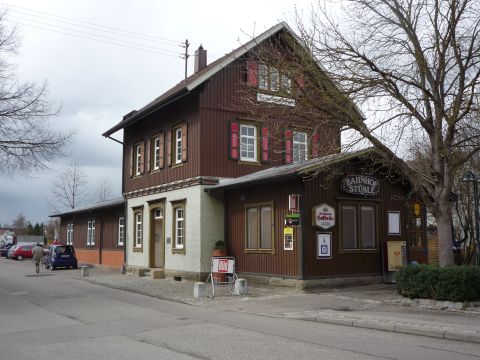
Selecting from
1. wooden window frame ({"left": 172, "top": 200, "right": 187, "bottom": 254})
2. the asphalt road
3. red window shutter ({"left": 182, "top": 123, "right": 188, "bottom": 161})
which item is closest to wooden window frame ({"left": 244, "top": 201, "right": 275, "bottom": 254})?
wooden window frame ({"left": 172, "top": 200, "right": 187, "bottom": 254})

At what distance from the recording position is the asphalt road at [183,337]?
8.62 m

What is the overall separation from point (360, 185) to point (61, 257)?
71.6ft

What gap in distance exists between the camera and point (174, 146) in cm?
2531

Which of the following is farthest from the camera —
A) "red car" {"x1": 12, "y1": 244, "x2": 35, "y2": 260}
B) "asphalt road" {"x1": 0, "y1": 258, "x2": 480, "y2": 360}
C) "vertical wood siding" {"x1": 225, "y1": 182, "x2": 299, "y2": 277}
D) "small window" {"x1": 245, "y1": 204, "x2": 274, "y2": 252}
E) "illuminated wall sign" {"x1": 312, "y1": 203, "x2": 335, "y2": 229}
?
"red car" {"x1": 12, "y1": 244, "x2": 35, "y2": 260}

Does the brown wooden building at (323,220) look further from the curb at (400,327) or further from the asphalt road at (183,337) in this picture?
the curb at (400,327)

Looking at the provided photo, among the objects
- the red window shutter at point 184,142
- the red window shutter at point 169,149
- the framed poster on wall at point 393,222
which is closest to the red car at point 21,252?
the red window shutter at point 169,149

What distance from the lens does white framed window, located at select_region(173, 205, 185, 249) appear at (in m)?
24.4

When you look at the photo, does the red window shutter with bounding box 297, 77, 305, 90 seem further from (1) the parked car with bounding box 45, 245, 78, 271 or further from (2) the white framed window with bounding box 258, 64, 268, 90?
(1) the parked car with bounding box 45, 245, 78, 271

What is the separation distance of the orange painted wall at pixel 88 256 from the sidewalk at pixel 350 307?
1543cm

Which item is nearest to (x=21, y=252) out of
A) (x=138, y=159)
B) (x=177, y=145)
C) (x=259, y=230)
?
(x=138, y=159)

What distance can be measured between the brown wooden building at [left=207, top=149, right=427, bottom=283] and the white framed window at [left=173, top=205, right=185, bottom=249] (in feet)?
9.34

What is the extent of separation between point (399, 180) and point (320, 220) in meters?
4.21

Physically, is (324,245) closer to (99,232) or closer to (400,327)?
(400,327)

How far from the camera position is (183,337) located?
33.3 feet
